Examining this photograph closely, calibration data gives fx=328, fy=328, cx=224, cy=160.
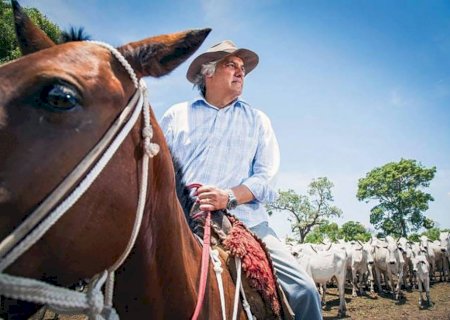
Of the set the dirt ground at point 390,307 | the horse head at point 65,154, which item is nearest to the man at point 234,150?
the horse head at point 65,154

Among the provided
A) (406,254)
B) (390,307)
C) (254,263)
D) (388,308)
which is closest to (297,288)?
(254,263)

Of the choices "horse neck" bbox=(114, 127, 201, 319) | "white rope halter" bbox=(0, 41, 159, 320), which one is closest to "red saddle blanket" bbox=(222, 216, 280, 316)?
"horse neck" bbox=(114, 127, 201, 319)

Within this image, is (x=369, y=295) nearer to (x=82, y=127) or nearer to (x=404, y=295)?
(x=404, y=295)

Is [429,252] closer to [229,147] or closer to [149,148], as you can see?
[229,147]

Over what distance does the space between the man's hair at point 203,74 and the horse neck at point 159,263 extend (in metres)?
1.91

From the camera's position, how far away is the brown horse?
1.05 meters

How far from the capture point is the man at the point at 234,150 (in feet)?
8.95

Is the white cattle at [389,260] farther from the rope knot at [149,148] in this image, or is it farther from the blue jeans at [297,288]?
the rope knot at [149,148]

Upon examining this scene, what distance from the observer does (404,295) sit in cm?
1986

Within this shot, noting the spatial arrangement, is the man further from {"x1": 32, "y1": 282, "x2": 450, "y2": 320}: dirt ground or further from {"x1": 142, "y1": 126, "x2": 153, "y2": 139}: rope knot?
{"x1": 32, "y1": 282, "x2": 450, "y2": 320}: dirt ground

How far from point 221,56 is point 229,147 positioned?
100cm

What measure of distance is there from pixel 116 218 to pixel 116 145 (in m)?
0.28

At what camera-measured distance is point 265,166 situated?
3082mm

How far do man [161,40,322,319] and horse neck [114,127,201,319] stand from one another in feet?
3.08
